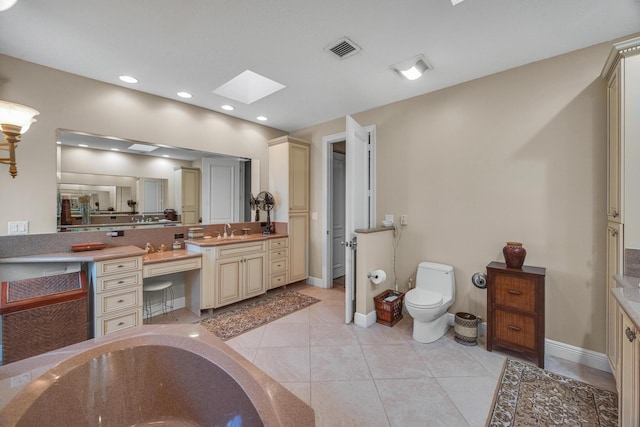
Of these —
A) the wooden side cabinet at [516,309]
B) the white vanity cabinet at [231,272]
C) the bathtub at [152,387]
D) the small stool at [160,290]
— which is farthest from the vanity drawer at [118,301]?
the wooden side cabinet at [516,309]

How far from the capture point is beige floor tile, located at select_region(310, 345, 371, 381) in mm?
1930

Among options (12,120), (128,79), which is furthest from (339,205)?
(12,120)

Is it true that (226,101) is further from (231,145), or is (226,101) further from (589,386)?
(589,386)

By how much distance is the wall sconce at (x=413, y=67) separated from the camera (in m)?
2.26

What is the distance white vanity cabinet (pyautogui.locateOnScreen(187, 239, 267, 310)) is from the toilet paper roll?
157cm

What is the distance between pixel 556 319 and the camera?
2186 mm

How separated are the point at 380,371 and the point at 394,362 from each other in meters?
0.18

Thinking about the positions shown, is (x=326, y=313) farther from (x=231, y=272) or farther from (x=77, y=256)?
(x=77, y=256)

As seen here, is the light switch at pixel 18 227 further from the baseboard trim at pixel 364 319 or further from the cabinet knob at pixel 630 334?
the cabinet knob at pixel 630 334

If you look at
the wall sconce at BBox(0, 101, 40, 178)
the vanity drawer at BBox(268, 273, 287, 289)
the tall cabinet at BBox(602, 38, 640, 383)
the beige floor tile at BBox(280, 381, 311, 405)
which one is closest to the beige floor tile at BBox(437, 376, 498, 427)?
the tall cabinet at BBox(602, 38, 640, 383)

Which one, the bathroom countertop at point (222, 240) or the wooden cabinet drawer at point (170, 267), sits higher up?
the bathroom countertop at point (222, 240)

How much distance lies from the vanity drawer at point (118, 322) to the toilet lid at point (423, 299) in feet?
8.40

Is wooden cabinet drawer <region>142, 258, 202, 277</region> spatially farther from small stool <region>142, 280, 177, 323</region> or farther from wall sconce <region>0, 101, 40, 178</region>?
wall sconce <region>0, 101, 40, 178</region>

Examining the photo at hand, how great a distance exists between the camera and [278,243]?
12.4ft
